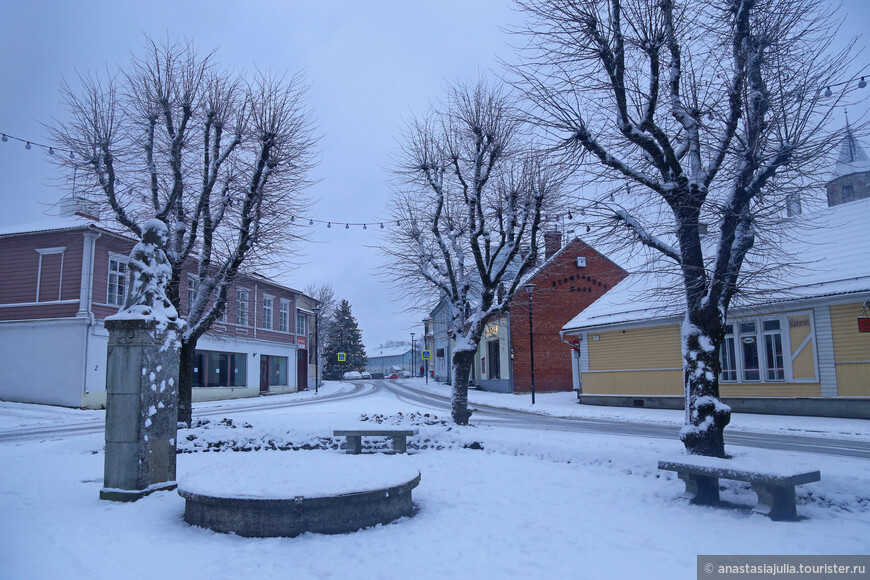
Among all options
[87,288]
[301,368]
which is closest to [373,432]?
[87,288]

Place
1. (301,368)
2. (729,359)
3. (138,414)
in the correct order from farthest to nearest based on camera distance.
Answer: (301,368), (729,359), (138,414)

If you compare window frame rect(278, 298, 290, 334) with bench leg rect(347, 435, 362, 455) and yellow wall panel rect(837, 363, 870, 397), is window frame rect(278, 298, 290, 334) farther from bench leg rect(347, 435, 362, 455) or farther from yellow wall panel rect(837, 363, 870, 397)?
yellow wall panel rect(837, 363, 870, 397)

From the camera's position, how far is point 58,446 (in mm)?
11664

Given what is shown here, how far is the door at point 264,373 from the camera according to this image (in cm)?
3691

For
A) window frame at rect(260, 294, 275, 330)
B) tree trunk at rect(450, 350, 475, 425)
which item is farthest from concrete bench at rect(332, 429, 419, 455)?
window frame at rect(260, 294, 275, 330)

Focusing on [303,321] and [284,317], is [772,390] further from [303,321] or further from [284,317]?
[303,321]

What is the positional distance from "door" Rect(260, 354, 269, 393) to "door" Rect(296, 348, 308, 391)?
556 centimetres

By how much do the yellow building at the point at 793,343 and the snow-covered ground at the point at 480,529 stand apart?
683 cm

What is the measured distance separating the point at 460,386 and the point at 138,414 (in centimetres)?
826

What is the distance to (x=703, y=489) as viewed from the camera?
697 cm

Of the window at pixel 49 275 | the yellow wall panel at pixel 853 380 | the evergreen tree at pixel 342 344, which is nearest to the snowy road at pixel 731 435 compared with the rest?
the yellow wall panel at pixel 853 380

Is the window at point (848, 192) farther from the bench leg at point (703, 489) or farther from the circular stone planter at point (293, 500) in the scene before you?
the circular stone planter at point (293, 500)

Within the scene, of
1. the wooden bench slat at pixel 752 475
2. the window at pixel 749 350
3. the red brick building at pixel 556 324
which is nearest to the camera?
the wooden bench slat at pixel 752 475

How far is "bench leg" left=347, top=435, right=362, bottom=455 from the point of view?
1084 centimetres
